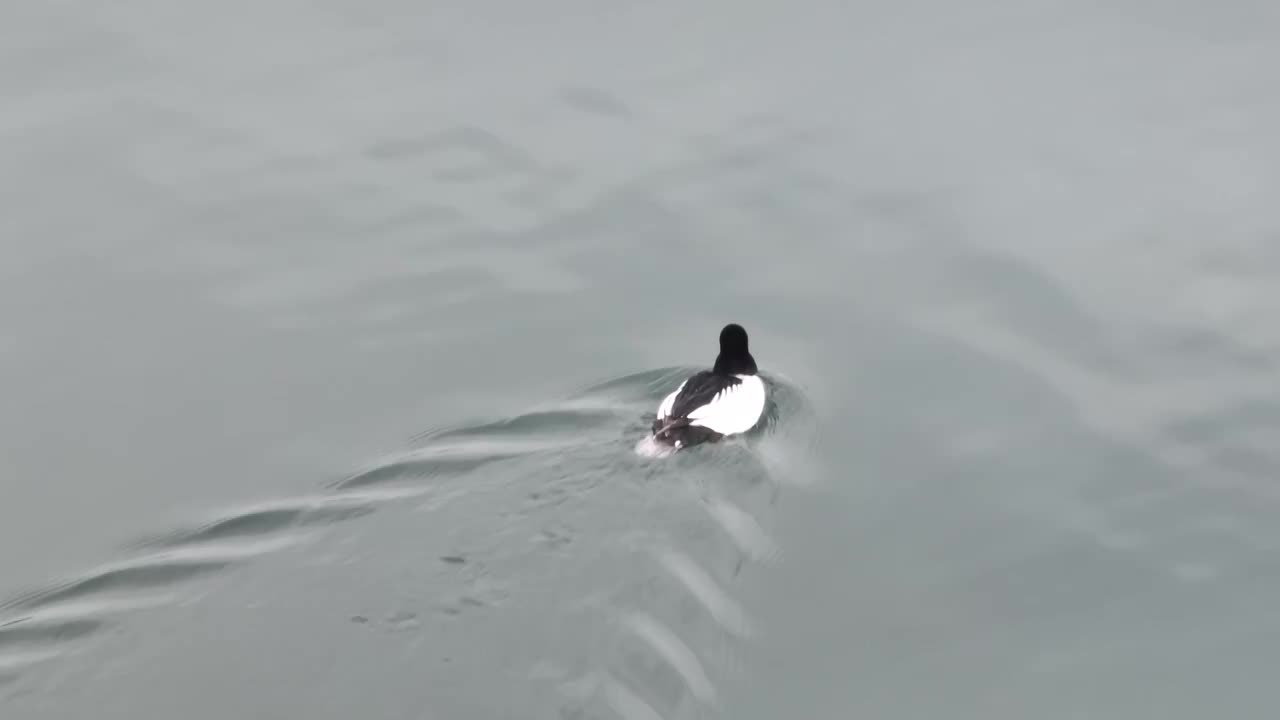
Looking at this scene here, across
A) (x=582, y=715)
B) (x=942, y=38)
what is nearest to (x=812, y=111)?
(x=942, y=38)

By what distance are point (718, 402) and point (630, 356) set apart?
0.95 meters

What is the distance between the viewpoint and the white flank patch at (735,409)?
11781 millimetres

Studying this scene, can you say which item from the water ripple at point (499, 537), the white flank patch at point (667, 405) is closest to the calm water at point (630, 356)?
the water ripple at point (499, 537)

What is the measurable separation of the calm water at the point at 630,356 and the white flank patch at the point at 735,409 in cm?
22

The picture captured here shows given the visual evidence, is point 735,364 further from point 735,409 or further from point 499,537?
point 499,537

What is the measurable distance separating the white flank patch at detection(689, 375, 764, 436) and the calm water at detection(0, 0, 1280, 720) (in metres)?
0.22

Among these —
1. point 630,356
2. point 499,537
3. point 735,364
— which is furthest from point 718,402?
point 499,537

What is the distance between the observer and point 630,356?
1240cm

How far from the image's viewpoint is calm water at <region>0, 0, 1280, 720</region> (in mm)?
9102

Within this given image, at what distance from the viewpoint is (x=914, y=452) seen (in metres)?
11.1

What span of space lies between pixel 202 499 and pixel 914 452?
4835 millimetres

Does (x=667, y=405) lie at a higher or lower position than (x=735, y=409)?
lower

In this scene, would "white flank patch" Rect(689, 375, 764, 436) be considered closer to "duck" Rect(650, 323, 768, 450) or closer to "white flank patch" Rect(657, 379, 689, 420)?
"duck" Rect(650, 323, 768, 450)

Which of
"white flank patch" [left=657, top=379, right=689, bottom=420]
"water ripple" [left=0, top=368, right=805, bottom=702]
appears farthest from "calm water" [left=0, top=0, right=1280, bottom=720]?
"white flank patch" [left=657, top=379, right=689, bottom=420]
